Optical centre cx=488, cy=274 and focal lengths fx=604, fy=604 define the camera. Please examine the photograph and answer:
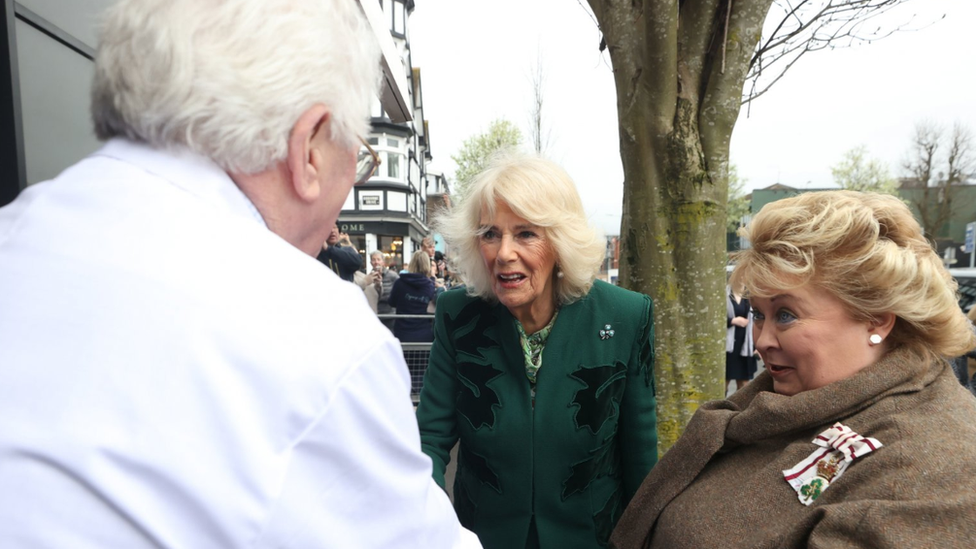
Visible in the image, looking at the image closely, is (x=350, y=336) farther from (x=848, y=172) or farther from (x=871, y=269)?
(x=848, y=172)

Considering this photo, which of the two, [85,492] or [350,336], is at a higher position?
[350,336]

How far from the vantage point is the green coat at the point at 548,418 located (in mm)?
2012

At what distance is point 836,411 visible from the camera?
1.51 metres

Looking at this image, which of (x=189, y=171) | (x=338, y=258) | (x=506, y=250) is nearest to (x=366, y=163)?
(x=189, y=171)

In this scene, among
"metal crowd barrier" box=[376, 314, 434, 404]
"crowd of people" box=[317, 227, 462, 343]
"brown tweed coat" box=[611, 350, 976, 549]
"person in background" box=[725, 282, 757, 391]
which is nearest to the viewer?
"brown tweed coat" box=[611, 350, 976, 549]

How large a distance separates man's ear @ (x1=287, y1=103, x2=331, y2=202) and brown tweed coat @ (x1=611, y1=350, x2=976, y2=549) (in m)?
1.28

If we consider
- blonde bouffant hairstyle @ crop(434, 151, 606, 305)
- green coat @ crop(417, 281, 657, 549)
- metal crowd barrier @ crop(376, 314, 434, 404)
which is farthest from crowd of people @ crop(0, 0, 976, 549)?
metal crowd barrier @ crop(376, 314, 434, 404)

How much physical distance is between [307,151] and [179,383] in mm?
397

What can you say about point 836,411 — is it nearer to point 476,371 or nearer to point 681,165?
point 476,371

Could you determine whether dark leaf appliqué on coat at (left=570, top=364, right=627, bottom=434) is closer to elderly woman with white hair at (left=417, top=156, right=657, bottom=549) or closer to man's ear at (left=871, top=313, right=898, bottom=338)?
elderly woman with white hair at (left=417, top=156, right=657, bottom=549)

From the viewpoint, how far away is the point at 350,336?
763 mm

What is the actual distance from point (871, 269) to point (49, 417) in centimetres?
173

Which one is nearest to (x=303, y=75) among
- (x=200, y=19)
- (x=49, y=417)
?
(x=200, y=19)

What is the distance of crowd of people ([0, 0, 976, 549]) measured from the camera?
66 centimetres
